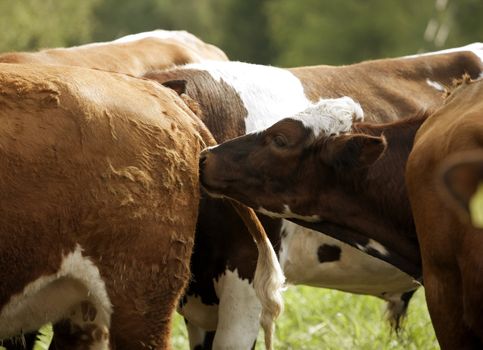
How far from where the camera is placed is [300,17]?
57.4m

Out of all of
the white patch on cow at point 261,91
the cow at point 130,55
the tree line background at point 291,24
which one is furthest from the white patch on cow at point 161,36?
the tree line background at point 291,24

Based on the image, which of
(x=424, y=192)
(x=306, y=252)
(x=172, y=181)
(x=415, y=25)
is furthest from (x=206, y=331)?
(x=415, y=25)

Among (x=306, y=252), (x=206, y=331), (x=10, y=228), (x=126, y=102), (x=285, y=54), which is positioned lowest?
(x=285, y=54)

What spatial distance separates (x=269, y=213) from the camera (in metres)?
6.01

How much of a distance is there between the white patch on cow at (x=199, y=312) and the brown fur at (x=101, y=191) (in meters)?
1.27

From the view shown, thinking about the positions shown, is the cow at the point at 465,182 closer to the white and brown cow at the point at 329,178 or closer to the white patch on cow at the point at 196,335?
the white and brown cow at the point at 329,178

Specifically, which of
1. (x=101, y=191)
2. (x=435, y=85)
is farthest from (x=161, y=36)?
(x=101, y=191)

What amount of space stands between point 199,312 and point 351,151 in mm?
1366

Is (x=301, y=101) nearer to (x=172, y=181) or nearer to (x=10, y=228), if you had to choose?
(x=172, y=181)

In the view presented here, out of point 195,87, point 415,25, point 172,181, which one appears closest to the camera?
point 172,181

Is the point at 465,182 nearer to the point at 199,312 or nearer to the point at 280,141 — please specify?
the point at 280,141

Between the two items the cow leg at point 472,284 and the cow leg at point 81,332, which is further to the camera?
the cow leg at point 81,332

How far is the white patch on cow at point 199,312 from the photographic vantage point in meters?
6.50

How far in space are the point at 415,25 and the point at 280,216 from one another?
162ft
